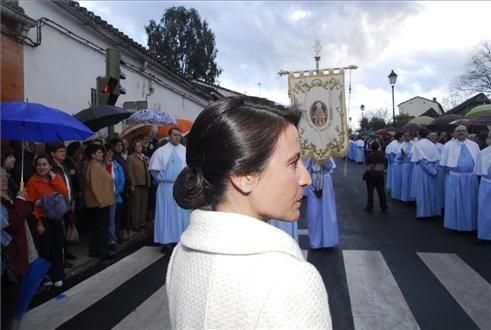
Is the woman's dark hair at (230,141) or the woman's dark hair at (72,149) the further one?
the woman's dark hair at (72,149)

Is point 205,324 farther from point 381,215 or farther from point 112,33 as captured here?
point 112,33

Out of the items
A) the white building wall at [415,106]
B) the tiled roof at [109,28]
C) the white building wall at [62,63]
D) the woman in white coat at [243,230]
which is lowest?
the woman in white coat at [243,230]

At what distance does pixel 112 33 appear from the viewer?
11.3m

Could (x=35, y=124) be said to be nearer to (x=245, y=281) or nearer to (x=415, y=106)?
(x=245, y=281)

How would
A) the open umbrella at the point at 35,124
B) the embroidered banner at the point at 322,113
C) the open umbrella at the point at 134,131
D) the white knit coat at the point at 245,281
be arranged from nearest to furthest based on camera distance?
the white knit coat at the point at 245,281
the open umbrella at the point at 35,124
the embroidered banner at the point at 322,113
the open umbrella at the point at 134,131

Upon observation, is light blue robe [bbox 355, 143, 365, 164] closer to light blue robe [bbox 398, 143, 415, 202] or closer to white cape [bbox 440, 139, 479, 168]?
light blue robe [bbox 398, 143, 415, 202]

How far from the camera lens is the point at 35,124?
4.89 meters

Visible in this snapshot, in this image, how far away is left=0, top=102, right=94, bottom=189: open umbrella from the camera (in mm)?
4406

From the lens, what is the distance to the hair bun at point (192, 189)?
3.71 feet

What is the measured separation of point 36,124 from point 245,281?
15.5 feet

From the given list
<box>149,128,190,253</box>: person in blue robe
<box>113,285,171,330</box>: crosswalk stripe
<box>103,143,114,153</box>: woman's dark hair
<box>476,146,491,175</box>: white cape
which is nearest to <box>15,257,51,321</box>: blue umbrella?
<box>113,285,171,330</box>: crosswalk stripe

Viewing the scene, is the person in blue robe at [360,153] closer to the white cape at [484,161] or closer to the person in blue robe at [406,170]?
the person in blue robe at [406,170]

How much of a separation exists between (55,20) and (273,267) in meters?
9.47

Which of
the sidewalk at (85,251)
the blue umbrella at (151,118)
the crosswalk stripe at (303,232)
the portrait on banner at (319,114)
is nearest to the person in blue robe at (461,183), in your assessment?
the crosswalk stripe at (303,232)
